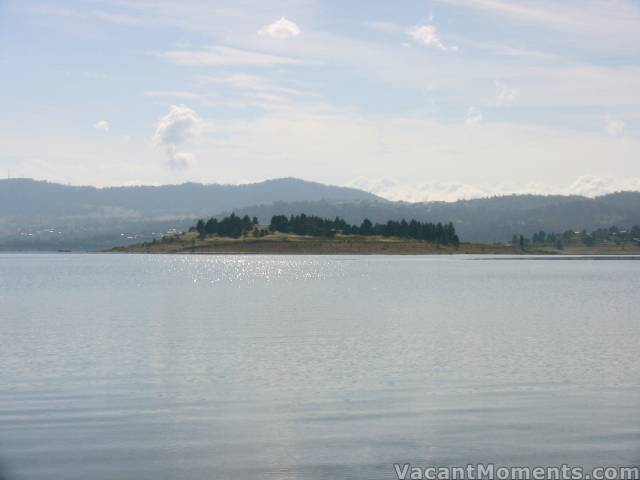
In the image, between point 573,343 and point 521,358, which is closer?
point 521,358

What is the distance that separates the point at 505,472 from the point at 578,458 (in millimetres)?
3349

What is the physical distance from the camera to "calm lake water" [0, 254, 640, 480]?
96.8 feet

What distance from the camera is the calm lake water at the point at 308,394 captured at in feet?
96.8

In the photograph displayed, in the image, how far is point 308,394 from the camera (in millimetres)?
41375

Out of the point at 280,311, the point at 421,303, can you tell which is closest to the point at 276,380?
the point at 280,311

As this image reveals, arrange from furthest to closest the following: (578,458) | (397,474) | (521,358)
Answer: (521,358), (578,458), (397,474)

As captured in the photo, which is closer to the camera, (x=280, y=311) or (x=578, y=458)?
(x=578, y=458)

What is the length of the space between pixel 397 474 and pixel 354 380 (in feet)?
59.3

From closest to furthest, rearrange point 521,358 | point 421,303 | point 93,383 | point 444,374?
point 93,383 < point 444,374 < point 521,358 < point 421,303

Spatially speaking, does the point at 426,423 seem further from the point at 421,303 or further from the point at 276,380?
the point at 421,303

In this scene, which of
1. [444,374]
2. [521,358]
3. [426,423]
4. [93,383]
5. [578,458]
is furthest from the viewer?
[521,358]

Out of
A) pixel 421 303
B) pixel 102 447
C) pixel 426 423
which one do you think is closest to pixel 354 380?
pixel 426 423

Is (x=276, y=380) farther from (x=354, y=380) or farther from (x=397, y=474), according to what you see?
(x=397, y=474)

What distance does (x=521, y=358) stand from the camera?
54.6 meters
